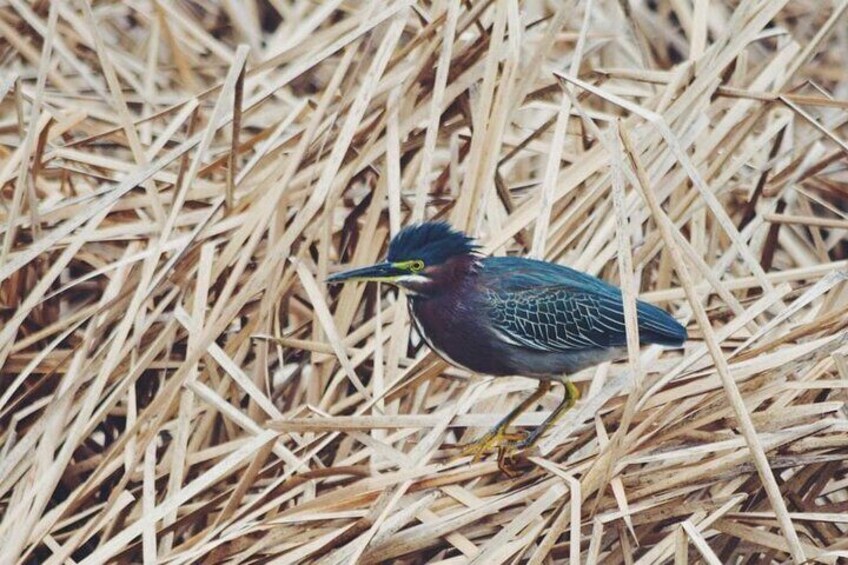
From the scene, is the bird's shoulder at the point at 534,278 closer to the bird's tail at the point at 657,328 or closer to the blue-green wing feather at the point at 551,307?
the blue-green wing feather at the point at 551,307

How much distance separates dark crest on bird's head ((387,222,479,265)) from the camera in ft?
11.4

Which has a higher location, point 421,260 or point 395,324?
point 421,260

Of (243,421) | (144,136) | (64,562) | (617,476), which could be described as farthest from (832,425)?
(144,136)

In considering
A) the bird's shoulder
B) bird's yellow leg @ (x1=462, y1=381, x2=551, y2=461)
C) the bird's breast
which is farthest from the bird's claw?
the bird's shoulder

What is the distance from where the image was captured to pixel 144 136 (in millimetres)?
4629

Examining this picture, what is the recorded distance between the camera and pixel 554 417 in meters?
3.50

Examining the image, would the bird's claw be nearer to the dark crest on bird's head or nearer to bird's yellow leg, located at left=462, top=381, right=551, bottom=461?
bird's yellow leg, located at left=462, top=381, right=551, bottom=461

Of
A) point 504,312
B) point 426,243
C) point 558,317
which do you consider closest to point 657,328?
point 558,317

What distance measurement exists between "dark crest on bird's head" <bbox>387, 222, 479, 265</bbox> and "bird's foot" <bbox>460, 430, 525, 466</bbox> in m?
0.44

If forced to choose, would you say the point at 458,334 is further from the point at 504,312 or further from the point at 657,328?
the point at 657,328

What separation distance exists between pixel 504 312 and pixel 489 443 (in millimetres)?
328

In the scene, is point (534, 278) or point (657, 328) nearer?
point (657, 328)

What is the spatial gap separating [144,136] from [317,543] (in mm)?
1875

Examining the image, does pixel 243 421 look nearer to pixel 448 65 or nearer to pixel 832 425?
pixel 448 65
